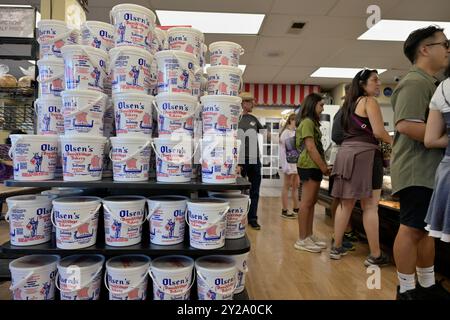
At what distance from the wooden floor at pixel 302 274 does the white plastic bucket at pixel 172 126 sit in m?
1.19

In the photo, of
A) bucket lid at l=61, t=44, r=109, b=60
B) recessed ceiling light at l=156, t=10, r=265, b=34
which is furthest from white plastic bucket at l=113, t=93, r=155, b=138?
recessed ceiling light at l=156, t=10, r=265, b=34

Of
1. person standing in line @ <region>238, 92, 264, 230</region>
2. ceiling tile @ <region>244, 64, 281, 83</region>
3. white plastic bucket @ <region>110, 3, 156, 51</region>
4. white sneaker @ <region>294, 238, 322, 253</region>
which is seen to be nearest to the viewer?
white plastic bucket @ <region>110, 3, 156, 51</region>

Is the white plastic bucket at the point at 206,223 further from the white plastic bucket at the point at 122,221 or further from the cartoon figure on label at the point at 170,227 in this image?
the white plastic bucket at the point at 122,221

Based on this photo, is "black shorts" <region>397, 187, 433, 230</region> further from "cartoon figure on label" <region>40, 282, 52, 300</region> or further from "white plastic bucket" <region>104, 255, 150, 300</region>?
"cartoon figure on label" <region>40, 282, 52, 300</region>

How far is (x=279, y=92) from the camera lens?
754 centimetres

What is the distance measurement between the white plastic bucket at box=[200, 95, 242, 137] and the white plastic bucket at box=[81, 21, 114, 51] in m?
0.58

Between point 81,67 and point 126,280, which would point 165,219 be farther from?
point 81,67

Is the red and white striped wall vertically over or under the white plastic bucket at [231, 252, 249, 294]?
over

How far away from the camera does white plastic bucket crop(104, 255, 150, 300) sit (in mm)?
1206

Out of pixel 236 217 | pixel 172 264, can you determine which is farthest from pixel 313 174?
pixel 172 264

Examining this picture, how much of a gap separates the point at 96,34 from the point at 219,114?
72cm

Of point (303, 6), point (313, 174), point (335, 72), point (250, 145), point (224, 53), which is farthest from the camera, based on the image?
point (335, 72)
